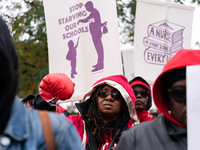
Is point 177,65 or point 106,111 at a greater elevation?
point 177,65

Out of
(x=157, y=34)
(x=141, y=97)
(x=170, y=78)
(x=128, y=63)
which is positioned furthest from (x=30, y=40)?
(x=170, y=78)

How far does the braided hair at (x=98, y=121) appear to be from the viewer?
3.78m

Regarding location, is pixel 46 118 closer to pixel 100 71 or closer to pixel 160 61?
pixel 100 71

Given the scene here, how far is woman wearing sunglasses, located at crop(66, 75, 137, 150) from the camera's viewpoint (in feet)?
12.5

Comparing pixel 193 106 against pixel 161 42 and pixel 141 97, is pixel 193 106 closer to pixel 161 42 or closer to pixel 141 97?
pixel 141 97

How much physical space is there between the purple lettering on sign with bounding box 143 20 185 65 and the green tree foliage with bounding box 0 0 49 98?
4559 mm

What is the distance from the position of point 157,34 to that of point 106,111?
11.7ft

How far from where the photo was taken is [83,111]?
4.02 metres

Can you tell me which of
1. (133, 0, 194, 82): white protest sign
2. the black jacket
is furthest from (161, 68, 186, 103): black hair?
(133, 0, 194, 82): white protest sign

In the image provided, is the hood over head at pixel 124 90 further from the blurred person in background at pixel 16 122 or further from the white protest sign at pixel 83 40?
the blurred person in background at pixel 16 122

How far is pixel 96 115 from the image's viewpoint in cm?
399

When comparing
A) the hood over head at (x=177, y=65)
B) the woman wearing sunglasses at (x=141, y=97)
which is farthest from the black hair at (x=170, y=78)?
the woman wearing sunglasses at (x=141, y=97)

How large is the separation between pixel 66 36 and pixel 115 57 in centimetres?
88

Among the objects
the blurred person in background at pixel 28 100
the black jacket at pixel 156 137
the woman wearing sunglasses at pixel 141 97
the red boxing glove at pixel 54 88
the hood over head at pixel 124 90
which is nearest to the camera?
the black jacket at pixel 156 137
